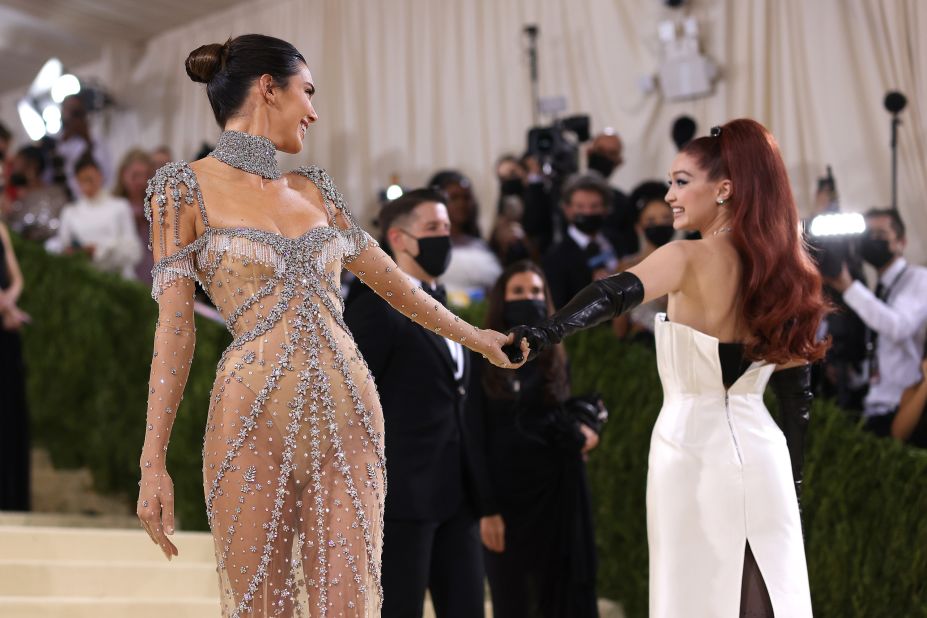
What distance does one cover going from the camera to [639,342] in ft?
19.6

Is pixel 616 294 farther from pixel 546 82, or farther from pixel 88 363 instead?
pixel 546 82

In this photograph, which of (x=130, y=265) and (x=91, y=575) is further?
(x=130, y=265)

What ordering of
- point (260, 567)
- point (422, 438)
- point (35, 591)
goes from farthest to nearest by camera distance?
point (35, 591)
point (422, 438)
point (260, 567)

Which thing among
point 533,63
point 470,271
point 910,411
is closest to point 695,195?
point 910,411

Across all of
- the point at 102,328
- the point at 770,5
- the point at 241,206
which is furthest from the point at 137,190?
the point at 241,206

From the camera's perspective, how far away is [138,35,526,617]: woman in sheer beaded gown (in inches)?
114

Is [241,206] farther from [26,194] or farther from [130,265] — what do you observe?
[26,194]

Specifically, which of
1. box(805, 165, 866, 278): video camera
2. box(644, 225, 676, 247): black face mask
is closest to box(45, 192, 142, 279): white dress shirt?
box(644, 225, 676, 247): black face mask

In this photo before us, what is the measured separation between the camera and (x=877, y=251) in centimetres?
643

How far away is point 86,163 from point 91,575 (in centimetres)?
413

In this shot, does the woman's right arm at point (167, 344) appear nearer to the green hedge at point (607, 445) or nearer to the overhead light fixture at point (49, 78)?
the green hedge at point (607, 445)

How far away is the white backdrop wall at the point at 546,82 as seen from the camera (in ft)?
26.6

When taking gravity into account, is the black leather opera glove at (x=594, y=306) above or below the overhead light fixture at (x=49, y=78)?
below

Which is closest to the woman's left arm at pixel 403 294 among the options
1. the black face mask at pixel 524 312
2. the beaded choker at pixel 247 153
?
the beaded choker at pixel 247 153
